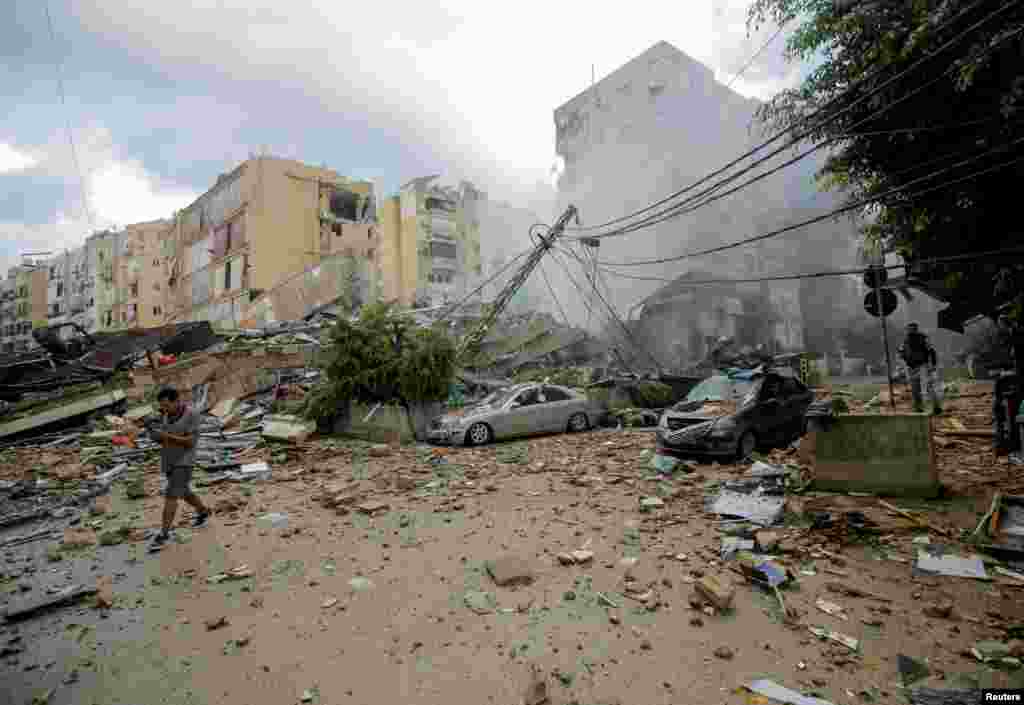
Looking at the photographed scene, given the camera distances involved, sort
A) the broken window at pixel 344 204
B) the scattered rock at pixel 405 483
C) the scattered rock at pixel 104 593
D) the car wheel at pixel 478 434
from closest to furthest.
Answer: the scattered rock at pixel 104 593 < the scattered rock at pixel 405 483 < the car wheel at pixel 478 434 < the broken window at pixel 344 204

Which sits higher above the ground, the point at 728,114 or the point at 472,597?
the point at 728,114

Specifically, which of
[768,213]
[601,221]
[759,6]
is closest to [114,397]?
[759,6]

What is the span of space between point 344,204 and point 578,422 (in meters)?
37.7

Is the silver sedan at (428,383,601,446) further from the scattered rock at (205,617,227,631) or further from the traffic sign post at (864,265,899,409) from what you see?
the scattered rock at (205,617,227,631)

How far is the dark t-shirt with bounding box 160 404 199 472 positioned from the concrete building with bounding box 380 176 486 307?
37.5m

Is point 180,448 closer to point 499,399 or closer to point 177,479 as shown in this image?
point 177,479

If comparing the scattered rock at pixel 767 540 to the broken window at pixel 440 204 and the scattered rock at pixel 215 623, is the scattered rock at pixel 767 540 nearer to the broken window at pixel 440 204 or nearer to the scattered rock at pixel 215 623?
the scattered rock at pixel 215 623

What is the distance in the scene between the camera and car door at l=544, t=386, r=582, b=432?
12156 millimetres

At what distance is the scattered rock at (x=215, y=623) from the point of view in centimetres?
368

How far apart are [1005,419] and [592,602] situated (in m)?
7.26

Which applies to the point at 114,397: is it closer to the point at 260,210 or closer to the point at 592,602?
the point at 592,602

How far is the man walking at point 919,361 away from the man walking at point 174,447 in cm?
1194

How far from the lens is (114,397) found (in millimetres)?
14789

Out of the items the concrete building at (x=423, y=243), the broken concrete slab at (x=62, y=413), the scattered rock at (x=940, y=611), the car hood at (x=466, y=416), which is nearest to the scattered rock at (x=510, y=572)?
the scattered rock at (x=940, y=611)
